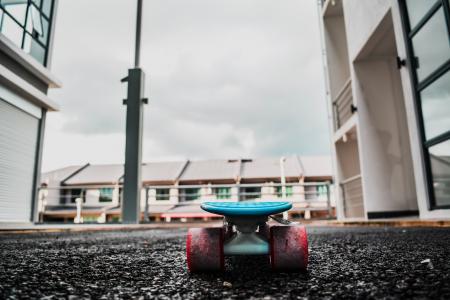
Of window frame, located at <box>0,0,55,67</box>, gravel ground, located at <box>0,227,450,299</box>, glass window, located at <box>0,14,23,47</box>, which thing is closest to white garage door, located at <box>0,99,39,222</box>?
glass window, located at <box>0,14,23,47</box>

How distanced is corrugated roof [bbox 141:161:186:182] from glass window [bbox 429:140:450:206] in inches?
634

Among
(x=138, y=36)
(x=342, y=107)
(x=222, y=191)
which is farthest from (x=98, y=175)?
(x=342, y=107)

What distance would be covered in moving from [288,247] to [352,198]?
22.7ft

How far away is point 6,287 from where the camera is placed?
666mm

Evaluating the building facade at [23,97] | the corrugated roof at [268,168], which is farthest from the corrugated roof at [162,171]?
the building facade at [23,97]

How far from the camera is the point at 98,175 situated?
20.2m

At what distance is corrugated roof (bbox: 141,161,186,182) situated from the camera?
18.8m

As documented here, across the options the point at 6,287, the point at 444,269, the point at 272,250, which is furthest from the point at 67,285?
the point at 444,269

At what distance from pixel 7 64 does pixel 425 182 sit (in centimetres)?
634

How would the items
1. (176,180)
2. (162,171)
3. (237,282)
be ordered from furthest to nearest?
(162,171) → (176,180) → (237,282)

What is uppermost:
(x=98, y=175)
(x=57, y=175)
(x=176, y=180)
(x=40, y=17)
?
(x=40, y=17)

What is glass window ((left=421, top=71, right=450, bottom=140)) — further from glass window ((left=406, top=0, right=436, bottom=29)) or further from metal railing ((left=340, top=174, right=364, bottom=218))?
metal railing ((left=340, top=174, right=364, bottom=218))

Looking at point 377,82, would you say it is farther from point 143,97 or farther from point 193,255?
point 193,255

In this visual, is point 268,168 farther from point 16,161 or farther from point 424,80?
point 424,80
